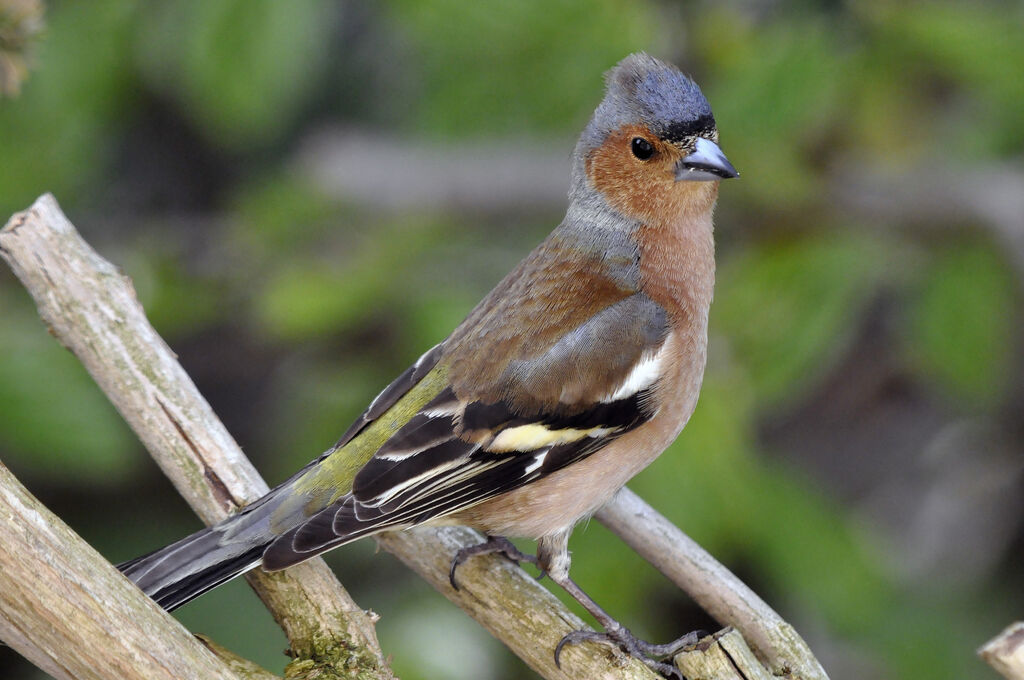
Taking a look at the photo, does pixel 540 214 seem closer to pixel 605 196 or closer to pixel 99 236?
pixel 605 196

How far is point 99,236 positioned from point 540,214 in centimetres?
195

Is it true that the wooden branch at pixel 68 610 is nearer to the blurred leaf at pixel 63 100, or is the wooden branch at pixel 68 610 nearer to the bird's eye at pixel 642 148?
the bird's eye at pixel 642 148

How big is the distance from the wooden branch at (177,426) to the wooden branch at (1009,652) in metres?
0.75

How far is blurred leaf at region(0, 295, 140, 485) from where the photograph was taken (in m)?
3.61

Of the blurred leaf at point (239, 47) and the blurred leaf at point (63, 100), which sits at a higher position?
the blurred leaf at point (63, 100)

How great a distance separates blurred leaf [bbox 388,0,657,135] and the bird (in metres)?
0.66

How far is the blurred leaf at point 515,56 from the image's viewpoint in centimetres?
389

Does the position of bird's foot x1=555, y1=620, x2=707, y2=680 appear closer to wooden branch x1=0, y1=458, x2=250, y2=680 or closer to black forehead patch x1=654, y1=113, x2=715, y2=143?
wooden branch x1=0, y1=458, x2=250, y2=680

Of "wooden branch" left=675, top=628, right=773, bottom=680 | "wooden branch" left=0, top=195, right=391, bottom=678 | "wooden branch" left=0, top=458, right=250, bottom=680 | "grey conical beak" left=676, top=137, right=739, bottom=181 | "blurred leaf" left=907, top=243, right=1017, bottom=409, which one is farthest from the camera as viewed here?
"blurred leaf" left=907, top=243, right=1017, bottom=409

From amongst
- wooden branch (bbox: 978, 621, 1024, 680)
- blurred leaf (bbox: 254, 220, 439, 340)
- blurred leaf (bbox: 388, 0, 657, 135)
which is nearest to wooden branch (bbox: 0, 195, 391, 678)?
blurred leaf (bbox: 254, 220, 439, 340)

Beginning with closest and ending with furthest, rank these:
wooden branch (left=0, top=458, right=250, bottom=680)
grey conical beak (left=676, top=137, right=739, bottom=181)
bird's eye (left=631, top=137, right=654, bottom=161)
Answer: wooden branch (left=0, top=458, right=250, bottom=680)
grey conical beak (left=676, top=137, right=739, bottom=181)
bird's eye (left=631, top=137, right=654, bottom=161)

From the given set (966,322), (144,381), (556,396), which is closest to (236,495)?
(144,381)

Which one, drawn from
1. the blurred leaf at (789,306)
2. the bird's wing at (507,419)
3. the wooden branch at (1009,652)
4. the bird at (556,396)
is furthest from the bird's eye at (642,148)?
the wooden branch at (1009,652)

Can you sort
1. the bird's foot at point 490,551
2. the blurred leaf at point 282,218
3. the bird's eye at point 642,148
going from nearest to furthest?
the bird's foot at point 490,551, the bird's eye at point 642,148, the blurred leaf at point 282,218
